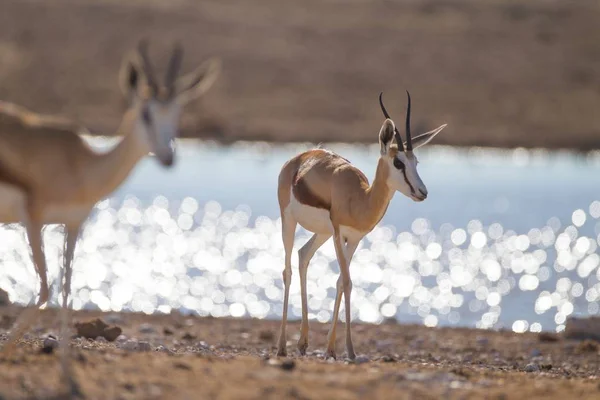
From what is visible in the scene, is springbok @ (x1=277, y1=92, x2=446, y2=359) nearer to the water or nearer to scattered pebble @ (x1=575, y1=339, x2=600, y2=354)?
scattered pebble @ (x1=575, y1=339, x2=600, y2=354)

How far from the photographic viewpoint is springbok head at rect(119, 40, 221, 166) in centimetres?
810

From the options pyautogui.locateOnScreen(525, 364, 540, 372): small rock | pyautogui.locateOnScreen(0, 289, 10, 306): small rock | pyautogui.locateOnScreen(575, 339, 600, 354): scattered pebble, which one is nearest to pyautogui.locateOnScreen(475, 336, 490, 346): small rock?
pyautogui.locateOnScreen(575, 339, 600, 354): scattered pebble

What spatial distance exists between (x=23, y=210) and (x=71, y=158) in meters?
0.49

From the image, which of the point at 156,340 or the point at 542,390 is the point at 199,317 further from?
the point at 542,390

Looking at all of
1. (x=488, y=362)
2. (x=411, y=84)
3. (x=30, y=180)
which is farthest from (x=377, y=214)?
(x=411, y=84)

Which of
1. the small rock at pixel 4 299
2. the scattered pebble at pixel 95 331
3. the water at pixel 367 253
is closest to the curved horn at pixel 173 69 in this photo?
the scattered pebble at pixel 95 331

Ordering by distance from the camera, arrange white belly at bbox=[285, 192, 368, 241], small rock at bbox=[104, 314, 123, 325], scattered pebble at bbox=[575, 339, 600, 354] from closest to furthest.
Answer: white belly at bbox=[285, 192, 368, 241] → scattered pebble at bbox=[575, 339, 600, 354] → small rock at bbox=[104, 314, 123, 325]

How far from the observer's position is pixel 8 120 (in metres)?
8.62

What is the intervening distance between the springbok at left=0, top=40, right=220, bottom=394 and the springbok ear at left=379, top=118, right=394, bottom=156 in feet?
8.97

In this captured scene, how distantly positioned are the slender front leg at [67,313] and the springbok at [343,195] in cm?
307

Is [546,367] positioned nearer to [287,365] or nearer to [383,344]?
[383,344]

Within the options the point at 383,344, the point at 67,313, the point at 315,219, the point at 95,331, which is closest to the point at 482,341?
the point at 383,344

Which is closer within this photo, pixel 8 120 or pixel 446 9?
pixel 8 120

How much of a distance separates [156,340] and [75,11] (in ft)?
125
